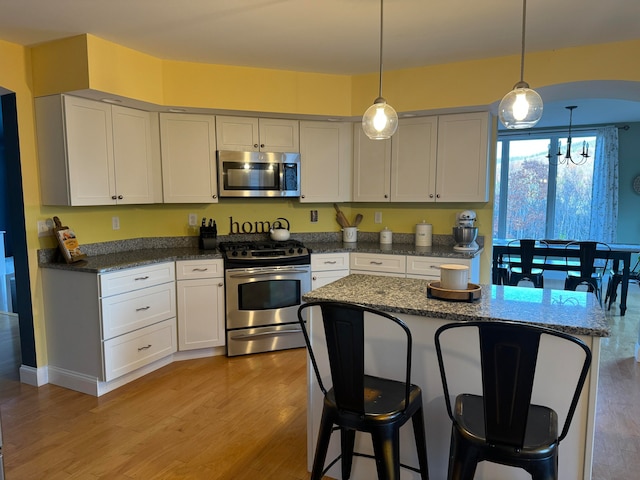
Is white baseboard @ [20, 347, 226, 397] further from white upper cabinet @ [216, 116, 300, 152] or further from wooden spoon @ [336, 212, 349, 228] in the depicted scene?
wooden spoon @ [336, 212, 349, 228]

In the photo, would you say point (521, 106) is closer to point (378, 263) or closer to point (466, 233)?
point (466, 233)

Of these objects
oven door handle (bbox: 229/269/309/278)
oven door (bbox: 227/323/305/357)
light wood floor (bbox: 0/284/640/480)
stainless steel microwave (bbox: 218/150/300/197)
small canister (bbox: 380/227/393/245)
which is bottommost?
light wood floor (bbox: 0/284/640/480)

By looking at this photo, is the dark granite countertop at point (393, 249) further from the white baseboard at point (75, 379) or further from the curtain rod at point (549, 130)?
the curtain rod at point (549, 130)

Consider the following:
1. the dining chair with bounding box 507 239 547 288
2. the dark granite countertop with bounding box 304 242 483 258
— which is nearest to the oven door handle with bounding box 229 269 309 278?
the dark granite countertop with bounding box 304 242 483 258

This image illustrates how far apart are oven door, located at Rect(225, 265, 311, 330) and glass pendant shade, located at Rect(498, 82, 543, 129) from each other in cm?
229

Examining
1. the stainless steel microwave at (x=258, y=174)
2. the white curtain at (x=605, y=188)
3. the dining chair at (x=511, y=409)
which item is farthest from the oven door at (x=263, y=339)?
the white curtain at (x=605, y=188)

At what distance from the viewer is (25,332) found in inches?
127

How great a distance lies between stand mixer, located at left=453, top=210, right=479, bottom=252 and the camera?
152 inches

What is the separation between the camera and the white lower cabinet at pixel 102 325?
2.99 meters

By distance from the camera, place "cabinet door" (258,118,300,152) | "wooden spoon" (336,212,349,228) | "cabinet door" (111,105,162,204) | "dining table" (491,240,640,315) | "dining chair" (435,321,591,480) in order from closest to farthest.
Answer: "dining chair" (435,321,591,480) < "cabinet door" (111,105,162,204) < "cabinet door" (258,118,300,152) < "wooden spoon" (336,212,349,228) < "dining table" (491,240,640,315)

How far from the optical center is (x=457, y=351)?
183cm

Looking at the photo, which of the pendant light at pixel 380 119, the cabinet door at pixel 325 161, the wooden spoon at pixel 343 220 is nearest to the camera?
the pendant light at pixel 380 119

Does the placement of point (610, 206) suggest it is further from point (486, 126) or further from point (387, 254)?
point (387, 254)

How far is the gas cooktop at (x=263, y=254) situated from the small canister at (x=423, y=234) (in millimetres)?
1103
